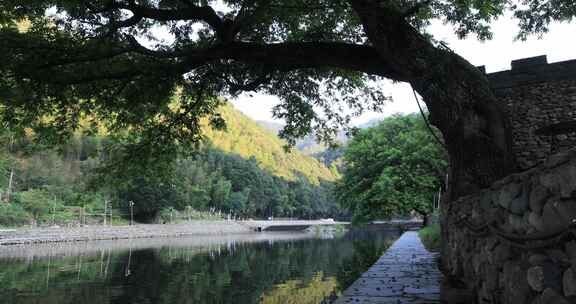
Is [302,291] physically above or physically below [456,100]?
below

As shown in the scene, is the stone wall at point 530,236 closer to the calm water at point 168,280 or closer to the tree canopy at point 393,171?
the calm water at point 168,280

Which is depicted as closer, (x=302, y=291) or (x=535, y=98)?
(x=535, y=98)

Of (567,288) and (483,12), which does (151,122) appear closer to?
(483,12)

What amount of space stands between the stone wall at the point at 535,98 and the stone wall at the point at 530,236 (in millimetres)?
8110

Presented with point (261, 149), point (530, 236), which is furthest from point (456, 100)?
point (261, 149)

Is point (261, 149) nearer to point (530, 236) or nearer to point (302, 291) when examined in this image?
point (302, 291)

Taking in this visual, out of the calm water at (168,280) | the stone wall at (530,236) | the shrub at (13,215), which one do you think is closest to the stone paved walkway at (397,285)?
the stone wall at (530,236)

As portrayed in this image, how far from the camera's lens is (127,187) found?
14.0 metres

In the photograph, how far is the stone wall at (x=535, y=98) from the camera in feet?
40.3

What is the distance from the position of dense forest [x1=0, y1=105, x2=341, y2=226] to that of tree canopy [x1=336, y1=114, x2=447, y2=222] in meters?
7.44

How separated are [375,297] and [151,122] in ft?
25.3

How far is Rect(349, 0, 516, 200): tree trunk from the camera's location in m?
6.37

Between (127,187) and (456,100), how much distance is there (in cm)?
1088

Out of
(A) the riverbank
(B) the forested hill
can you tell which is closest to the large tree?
(A) the riverbank
